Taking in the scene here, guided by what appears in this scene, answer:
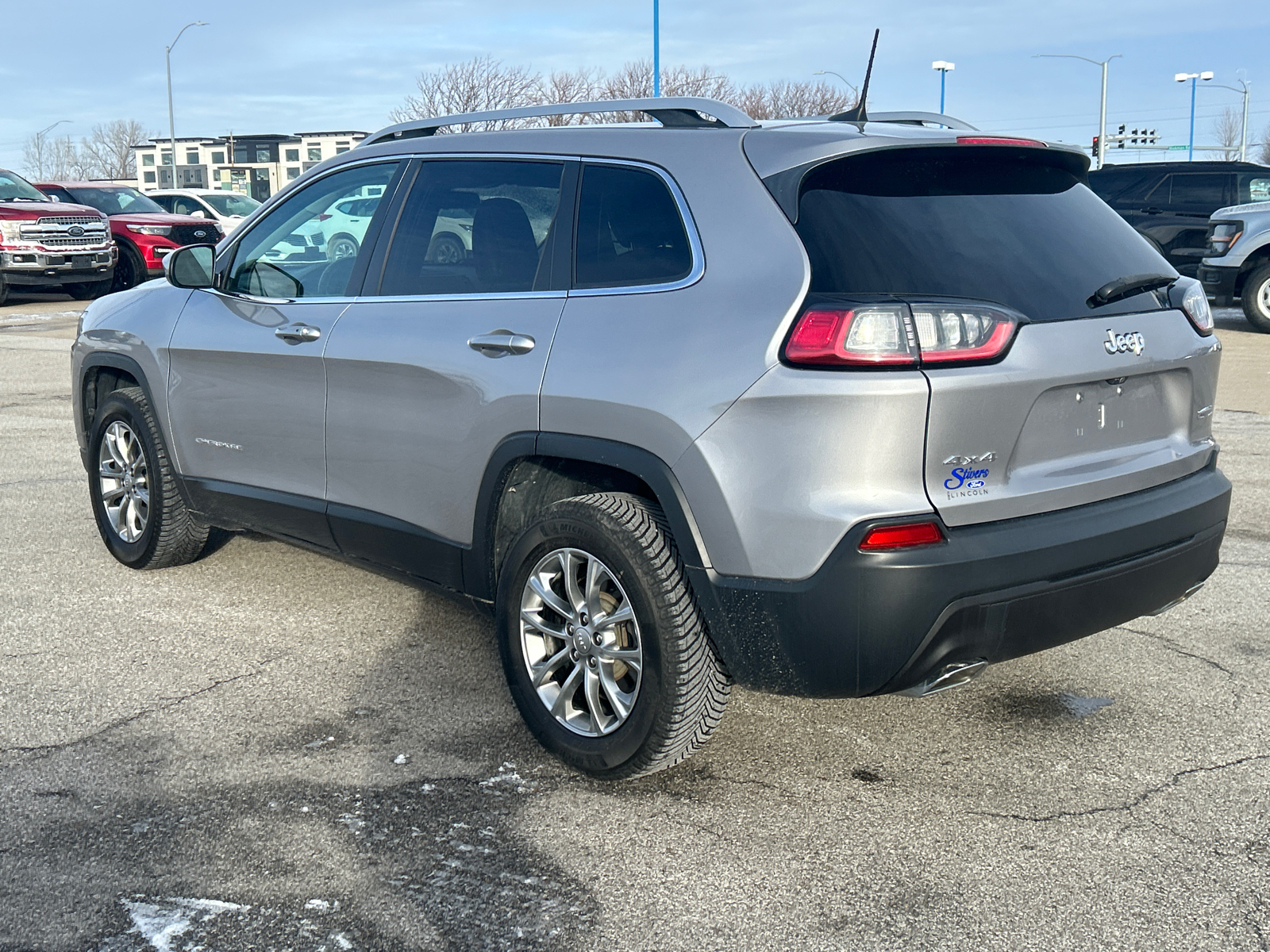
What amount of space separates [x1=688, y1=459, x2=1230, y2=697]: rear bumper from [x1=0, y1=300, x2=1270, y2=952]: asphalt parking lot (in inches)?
18.2

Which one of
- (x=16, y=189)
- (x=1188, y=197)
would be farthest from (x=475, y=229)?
(x=16, y=189)

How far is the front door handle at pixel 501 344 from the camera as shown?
360cm

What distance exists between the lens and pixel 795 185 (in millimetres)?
3170

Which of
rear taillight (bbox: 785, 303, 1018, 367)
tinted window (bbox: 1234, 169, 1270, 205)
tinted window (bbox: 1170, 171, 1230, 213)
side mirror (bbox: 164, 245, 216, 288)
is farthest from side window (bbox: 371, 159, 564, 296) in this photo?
tinted window (bbox: 1234, 169, 1270, 205)

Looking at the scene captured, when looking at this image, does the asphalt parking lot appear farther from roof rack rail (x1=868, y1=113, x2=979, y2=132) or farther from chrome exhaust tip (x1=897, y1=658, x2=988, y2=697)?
roof rack rail (x1=868, y1=113, x2=979, y2=132)

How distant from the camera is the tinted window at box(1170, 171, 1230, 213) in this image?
17.5m

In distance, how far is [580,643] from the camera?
353 centimetres

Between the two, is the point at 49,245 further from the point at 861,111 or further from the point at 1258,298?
the point at 861,111

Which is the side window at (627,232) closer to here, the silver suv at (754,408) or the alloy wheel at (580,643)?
the silver suv at (754,408)

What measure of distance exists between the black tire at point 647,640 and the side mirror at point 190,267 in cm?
212

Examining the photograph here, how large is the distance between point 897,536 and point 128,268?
21358 millimetres

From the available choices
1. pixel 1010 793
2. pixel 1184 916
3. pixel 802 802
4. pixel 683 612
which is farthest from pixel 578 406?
pixel 1184 916

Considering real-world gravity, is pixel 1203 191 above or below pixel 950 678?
above

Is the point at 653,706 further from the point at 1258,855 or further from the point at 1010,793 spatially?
the point at 1258,855
